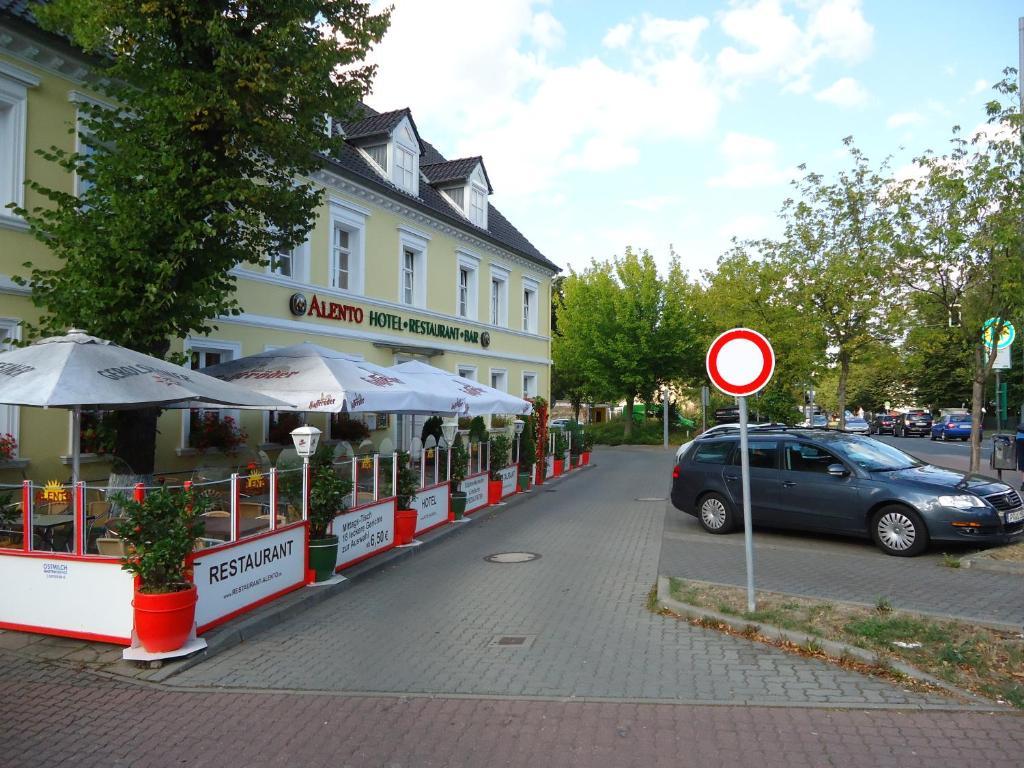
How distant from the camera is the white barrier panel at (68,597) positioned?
6125mm

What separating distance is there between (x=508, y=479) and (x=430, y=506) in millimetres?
5030

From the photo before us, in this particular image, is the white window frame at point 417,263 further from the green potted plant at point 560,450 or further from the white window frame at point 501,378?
the green potted plant at point 560,450

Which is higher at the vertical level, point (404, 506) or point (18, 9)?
point (18, 9)

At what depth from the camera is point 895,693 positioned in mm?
5051

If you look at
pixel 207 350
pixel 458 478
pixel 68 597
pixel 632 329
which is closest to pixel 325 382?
pixel 458 478

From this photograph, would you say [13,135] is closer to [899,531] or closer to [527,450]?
[527,450]

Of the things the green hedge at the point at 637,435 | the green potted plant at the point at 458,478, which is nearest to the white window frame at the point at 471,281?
the green potted plant at the point at 458,478

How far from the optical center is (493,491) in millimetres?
15461

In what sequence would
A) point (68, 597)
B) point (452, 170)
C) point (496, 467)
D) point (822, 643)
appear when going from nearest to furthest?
point (822, 643), point (68, 597), point (496, 467), point (452, 170)

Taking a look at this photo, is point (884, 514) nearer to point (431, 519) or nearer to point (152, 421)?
point (431, 519)

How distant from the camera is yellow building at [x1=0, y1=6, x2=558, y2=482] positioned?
36.0ft

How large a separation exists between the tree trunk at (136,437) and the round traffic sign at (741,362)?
6823mm

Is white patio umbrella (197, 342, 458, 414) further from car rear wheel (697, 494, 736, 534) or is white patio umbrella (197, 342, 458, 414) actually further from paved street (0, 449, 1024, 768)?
car rear wheel (697, 494, 736, 534)

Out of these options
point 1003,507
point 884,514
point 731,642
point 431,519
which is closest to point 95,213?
point 431,519
